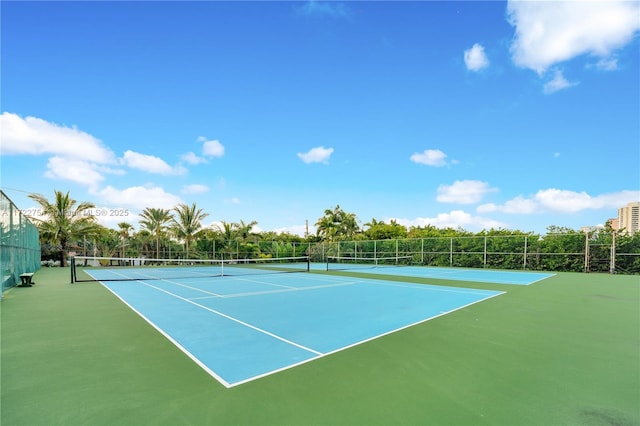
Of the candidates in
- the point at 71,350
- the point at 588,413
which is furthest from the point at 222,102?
the point at 588,413

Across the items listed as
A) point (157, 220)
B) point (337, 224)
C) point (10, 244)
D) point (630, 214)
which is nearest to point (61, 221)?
point (157, 220)

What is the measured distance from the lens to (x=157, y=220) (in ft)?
94.5

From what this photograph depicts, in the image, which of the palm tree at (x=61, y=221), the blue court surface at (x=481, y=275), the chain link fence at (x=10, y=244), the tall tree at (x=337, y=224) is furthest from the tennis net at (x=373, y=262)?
the palm tree at (x=61, y=221)

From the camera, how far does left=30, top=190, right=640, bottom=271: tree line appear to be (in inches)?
761

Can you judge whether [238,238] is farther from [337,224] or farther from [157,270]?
[337,224]

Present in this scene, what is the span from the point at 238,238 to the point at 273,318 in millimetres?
25219

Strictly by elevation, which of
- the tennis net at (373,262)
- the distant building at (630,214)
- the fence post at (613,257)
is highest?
the distant building at (630,214)

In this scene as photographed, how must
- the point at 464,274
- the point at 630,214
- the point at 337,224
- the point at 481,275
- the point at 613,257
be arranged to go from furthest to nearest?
the point at 337,224 → the point at 630,214 → the point at 613,257 → the point at 464,274 → the point at 481,275

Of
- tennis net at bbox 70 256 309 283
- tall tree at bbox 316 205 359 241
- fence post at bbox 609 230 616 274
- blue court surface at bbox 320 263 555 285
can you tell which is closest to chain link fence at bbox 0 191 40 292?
tennis net at bbox 70 256 309 283

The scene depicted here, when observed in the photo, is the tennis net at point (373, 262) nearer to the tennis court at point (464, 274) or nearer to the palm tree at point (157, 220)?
the tennis court at point (464, 274)

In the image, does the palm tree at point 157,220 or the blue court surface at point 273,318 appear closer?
the blue court surface at point 273,318

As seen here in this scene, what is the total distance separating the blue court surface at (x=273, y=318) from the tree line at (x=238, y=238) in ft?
43.4

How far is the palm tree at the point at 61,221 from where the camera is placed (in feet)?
75.7

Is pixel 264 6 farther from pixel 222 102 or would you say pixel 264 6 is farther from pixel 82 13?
pixel 222 102
